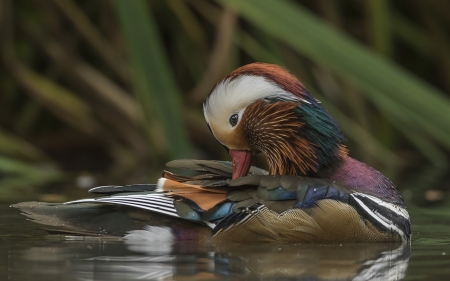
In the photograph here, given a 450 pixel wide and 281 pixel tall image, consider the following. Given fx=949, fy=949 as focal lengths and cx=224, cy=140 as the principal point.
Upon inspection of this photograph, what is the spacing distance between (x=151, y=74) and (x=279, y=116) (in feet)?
9.05

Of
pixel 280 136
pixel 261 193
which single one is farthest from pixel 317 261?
pixel 280 136

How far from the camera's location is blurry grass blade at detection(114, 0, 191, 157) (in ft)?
23.7

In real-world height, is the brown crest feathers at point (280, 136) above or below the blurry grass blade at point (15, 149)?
below

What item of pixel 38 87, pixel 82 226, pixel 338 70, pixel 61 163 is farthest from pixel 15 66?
pixel 82 226

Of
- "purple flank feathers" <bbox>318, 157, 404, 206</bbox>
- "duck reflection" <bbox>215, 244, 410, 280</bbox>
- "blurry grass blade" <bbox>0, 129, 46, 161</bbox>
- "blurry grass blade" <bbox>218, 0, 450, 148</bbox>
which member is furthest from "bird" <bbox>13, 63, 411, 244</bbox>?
"blurry grass blade" <bbox>0, 129, 46, 161</bbox>

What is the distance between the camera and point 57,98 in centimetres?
902

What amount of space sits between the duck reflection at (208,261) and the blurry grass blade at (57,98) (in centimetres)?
443

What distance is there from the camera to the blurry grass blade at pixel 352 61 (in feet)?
20.7

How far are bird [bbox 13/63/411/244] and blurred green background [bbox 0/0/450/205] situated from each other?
212 cm

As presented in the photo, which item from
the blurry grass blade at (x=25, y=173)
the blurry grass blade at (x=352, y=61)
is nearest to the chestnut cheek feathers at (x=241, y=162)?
the blurry grass blade at (x=352, y=61)

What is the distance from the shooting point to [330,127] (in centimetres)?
495

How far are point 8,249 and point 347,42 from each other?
2985mm

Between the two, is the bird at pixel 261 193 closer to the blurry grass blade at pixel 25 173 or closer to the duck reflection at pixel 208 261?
the duck reflection at pixel 208 261

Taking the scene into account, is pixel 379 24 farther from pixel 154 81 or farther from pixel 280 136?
pixel 280 136
